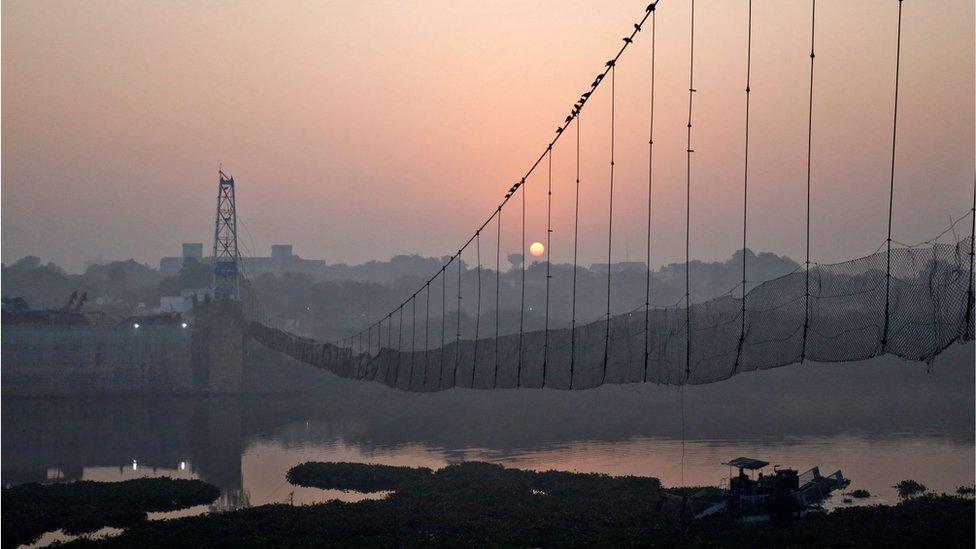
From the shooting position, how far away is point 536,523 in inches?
846

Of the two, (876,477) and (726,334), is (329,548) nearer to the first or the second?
(726,334)

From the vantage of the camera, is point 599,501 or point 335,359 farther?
point 335,359

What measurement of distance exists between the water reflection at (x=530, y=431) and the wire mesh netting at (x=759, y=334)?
25.9 ft

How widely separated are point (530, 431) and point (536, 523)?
23.5 metres

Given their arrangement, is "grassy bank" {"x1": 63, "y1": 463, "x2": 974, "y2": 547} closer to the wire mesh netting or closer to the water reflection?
the wire mesh netting

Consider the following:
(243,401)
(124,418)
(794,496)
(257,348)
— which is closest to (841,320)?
(794,496)

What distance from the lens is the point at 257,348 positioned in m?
65.4

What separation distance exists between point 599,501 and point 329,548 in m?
7.88

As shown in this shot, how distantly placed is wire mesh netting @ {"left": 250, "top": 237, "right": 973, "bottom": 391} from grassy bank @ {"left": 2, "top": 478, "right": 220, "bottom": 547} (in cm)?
775

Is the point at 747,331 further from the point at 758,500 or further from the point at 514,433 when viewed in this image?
the point at 514,433

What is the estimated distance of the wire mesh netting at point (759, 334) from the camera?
14.5 meters

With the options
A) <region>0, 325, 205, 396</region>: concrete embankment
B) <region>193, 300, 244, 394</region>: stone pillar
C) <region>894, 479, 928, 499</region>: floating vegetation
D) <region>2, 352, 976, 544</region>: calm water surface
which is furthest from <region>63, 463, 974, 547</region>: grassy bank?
<region>0, 325, 205, 396</region>: concrete embankment

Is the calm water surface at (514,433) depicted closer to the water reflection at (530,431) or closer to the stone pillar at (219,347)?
the water reflection at (530,431)

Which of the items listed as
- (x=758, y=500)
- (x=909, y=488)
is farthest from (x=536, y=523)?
(x=909, y=488)
